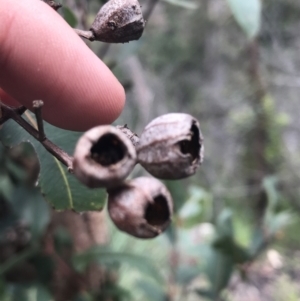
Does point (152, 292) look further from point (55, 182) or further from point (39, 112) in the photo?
point (39, 112)

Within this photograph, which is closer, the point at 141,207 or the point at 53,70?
the point at 141,207

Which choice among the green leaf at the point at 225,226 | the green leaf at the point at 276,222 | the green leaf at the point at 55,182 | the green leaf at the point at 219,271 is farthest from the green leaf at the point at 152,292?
the green leaf at the point at 55,182

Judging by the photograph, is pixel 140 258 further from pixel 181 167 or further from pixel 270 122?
pixel 270 122

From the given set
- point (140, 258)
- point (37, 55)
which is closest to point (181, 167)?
point (37, 55)

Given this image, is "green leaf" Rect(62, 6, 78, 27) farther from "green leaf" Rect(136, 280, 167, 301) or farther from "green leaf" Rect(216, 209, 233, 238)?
"green leaf" Rect(136, 280, 167, 301)

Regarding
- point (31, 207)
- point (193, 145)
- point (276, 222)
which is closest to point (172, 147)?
point (193, 145)

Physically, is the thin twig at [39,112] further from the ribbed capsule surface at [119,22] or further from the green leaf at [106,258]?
the green leaf at [106,258]

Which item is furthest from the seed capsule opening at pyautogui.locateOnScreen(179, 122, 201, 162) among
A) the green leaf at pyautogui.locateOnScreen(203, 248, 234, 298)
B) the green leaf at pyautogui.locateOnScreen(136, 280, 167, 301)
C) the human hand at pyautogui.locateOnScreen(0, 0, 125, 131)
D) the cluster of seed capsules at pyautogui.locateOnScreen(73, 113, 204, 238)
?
the green leaf at pyautogui.locateOnScreen(136, 280, 167, 301)

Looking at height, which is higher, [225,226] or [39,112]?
[39,112]

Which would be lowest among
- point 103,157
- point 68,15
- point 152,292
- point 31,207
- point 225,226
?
point 152,292
